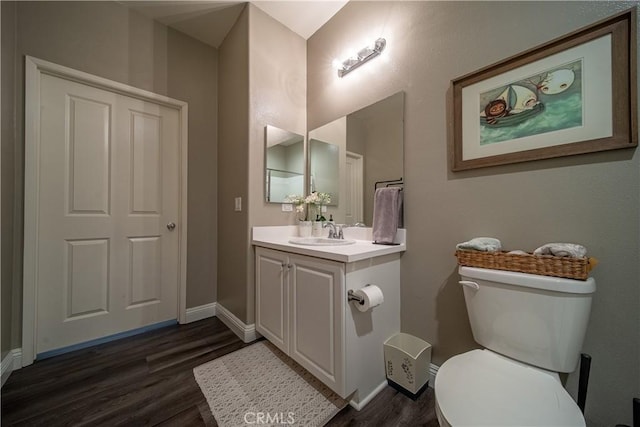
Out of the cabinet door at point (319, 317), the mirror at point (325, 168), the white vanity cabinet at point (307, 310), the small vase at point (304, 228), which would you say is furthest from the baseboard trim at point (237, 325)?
the mirror at point (325, 168)

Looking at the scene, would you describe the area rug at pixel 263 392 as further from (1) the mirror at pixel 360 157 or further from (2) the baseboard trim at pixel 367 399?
(1) the mirror at pixel 360 157

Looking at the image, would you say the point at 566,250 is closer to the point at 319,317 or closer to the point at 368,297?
the point at 368,297

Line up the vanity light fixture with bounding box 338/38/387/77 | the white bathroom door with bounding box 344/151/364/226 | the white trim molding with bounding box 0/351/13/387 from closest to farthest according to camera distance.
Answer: the white trim molding with bounding box 0/351/13/387 → the vanity light fixture with bounding box 338/38/387/77 → the white bathroom door with bounding box 344/151/364/226

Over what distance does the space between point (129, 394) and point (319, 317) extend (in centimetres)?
113

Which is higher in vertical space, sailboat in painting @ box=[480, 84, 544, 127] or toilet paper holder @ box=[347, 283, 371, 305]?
sailboat in painting @ box=[480, 84, 544, 127]

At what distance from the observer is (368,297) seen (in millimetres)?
1084

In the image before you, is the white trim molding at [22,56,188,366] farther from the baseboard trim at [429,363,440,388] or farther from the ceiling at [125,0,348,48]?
the baseboard trim at [429,363,440,388]

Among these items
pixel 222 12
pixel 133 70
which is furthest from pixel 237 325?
pixel 222 12

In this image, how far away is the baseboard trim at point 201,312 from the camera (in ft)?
6.87

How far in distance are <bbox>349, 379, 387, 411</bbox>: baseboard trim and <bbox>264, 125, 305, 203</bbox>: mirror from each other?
1.43 m

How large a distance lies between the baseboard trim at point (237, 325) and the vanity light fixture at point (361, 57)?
2.12 m

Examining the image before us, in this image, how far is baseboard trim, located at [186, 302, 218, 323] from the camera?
6.87 feet

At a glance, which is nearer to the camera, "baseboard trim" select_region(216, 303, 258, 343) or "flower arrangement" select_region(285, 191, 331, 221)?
"baseboard trim" select_region(216, 303, 258, 343)

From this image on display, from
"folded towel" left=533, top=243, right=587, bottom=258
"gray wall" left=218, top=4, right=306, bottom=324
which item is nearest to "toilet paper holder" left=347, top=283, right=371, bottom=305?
"folded towel" left=533, top=243, right=587, bottom=258
